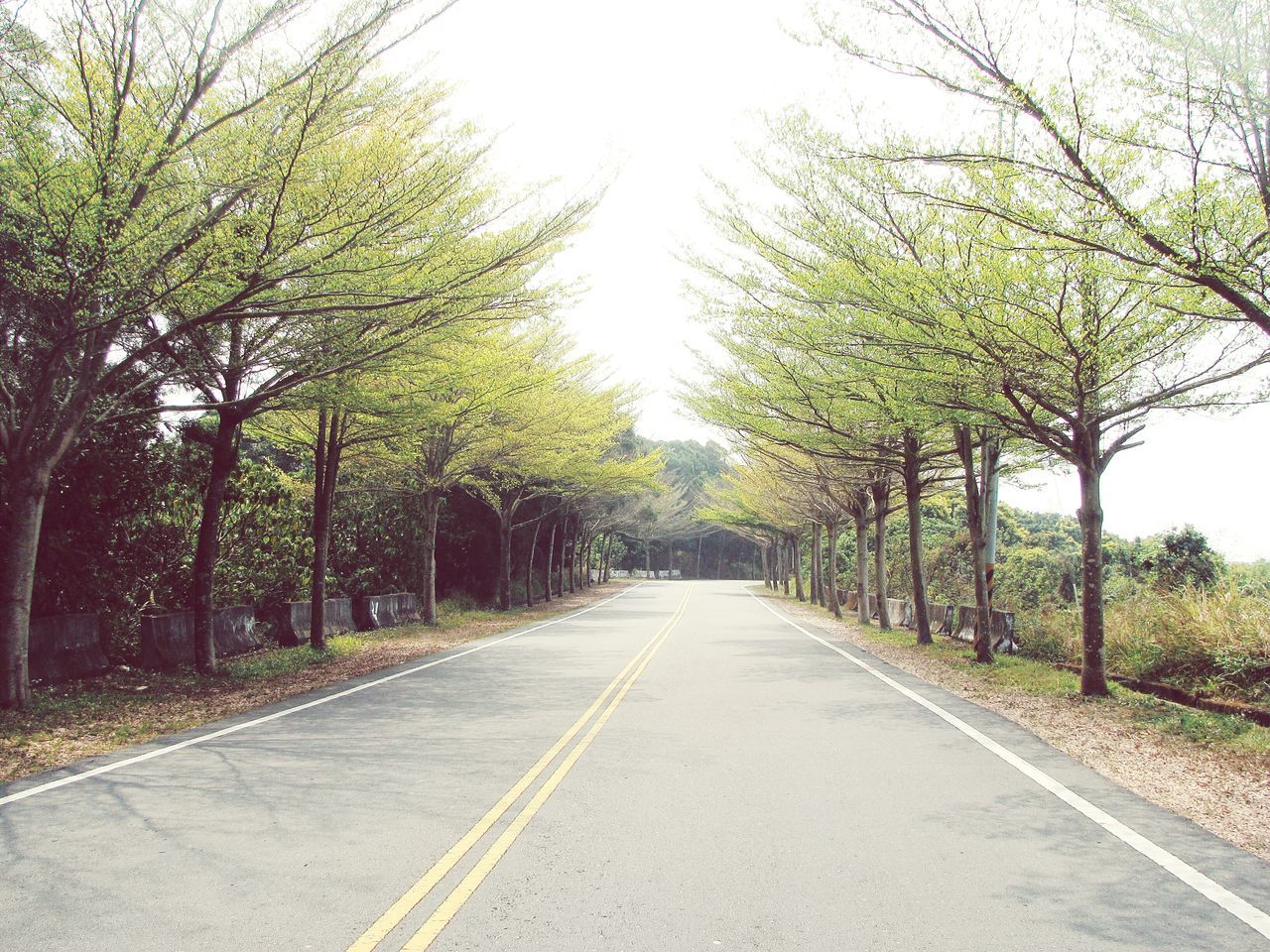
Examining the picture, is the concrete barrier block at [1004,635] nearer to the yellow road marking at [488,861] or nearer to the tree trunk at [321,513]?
the yellow road marking at [488,861]

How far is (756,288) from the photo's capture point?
1466cm

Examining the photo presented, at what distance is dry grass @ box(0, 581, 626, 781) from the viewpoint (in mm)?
8555

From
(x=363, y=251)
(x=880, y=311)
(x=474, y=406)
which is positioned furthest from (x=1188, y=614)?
(x=474, y=406)

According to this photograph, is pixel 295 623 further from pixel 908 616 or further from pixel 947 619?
pixel 908 616

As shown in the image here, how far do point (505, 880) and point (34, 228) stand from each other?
26.9 feet

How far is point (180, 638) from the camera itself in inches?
578

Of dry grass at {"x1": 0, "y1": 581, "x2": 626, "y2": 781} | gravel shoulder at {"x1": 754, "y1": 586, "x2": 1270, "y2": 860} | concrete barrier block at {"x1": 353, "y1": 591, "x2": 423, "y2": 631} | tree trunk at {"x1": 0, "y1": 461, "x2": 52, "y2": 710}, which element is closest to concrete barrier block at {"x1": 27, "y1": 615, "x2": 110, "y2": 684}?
dry grass at {"x1": 0, "y1": 581, "x2": 626, "y2": 781}

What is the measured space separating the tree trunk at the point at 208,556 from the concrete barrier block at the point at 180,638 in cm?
44

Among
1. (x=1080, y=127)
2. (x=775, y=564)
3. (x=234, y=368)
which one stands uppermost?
(x=1080, y=127)

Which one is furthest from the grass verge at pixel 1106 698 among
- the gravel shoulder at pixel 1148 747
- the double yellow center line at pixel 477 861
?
the double yellow center line at pixel 477 861

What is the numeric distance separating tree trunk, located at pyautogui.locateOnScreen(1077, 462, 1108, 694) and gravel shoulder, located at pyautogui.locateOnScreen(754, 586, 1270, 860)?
339mm

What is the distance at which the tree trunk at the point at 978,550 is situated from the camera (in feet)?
53.0

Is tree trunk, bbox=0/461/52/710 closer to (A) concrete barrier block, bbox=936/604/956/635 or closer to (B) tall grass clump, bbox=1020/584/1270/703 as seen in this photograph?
(B) tall grass clump, bbox=1020/584/1270/703

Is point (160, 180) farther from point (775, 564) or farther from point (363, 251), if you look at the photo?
point (775, 564)
